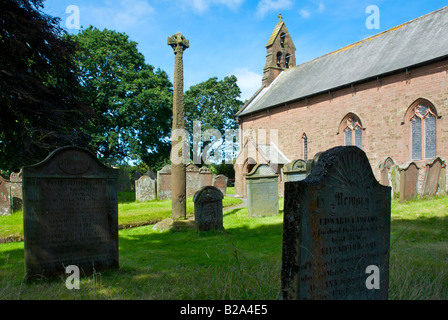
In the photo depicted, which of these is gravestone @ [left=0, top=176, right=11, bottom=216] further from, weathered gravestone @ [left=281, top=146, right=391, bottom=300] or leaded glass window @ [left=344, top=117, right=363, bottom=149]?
leaded glass window @ [left=344, top=117, right=363, bottom=149]

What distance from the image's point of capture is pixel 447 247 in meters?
6.05

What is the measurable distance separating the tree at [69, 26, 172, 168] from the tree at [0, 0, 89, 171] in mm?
12960

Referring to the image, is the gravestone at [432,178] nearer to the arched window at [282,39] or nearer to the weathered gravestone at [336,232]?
the weathered gravestone at [336,232]

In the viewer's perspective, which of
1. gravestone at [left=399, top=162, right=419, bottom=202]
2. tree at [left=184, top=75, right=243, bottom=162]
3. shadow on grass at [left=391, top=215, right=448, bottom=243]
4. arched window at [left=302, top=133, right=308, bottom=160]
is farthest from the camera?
tree at [left=184, top=75, right=243, bottom=162]

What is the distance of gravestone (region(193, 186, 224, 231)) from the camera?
870cm

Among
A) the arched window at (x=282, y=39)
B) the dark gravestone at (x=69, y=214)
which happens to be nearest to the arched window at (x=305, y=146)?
the arched window at (x=282, y=39)

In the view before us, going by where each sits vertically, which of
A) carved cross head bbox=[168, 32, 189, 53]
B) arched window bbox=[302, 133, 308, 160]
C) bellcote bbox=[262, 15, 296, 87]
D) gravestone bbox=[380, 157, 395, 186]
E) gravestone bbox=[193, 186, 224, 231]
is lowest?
gravestone bbox=[193, 186, 224, 231]

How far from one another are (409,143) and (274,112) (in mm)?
10748

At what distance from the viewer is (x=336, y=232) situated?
9.46 ft

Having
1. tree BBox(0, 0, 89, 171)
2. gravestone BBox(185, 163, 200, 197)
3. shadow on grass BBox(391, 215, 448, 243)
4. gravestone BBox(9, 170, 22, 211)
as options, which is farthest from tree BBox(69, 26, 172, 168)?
shadow on grass BBox(391, 215, 448, 243)

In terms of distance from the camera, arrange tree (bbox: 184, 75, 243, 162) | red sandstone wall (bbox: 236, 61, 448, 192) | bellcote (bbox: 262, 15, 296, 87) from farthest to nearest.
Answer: tree (bbox: 184, 75, 243, 162)
bellcote (bbox: 262, 15, 296, 87)
red sandstone wall (bbox: 236, 61, 448, 192)

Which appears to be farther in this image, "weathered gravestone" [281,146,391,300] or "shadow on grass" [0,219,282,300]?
"shadow on grass" [0,219,282,300]

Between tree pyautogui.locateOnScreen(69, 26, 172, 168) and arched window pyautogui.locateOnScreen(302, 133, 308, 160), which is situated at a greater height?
tree pyautogui.locateOnScreen(69, 26, 172, 168)

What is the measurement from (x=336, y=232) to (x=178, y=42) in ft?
30.5
